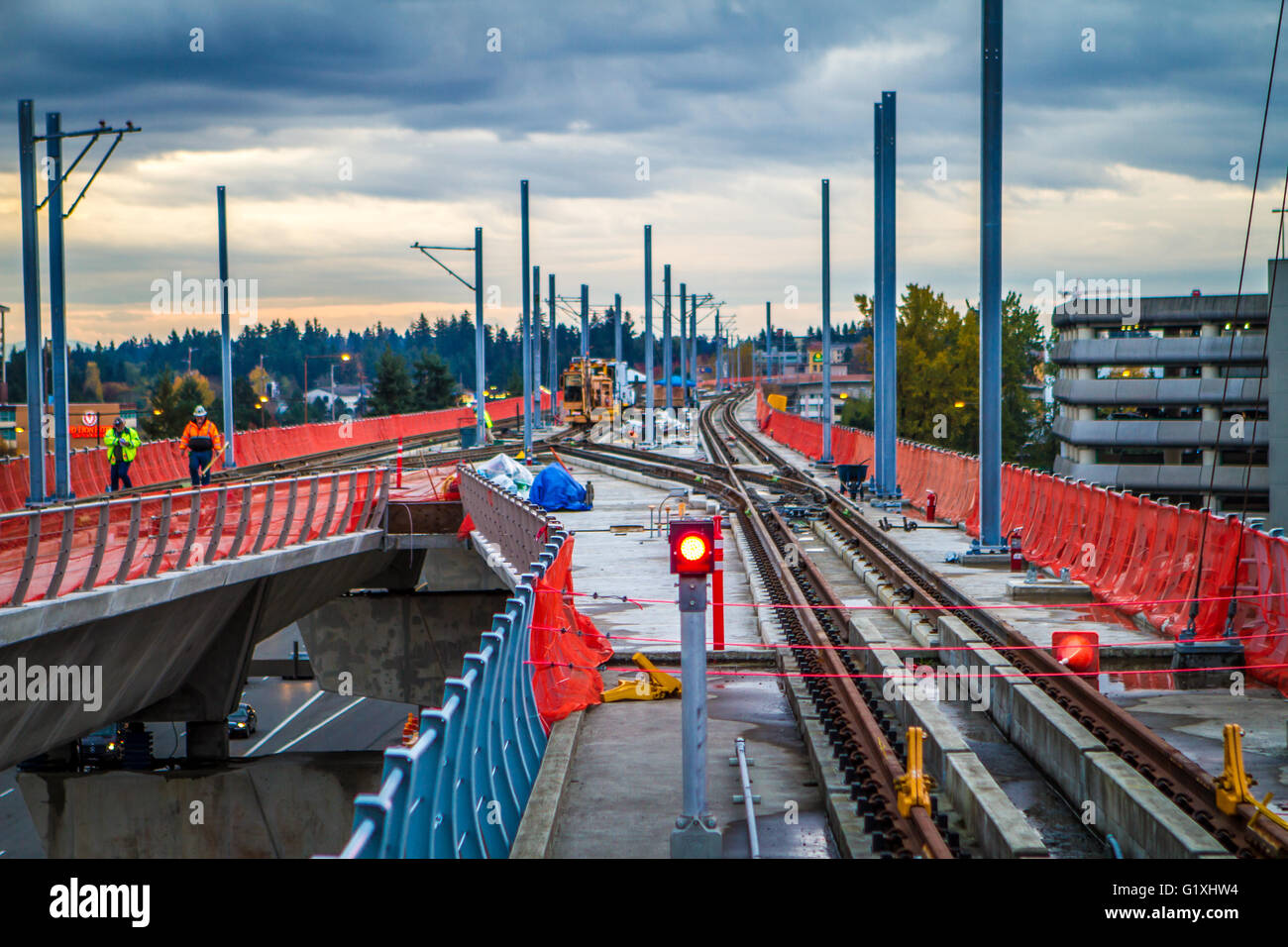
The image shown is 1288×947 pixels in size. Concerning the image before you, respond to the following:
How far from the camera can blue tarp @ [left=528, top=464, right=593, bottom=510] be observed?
35325mm

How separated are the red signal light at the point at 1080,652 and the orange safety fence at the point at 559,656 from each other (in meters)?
4.38

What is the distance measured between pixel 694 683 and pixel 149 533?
34.5 feet

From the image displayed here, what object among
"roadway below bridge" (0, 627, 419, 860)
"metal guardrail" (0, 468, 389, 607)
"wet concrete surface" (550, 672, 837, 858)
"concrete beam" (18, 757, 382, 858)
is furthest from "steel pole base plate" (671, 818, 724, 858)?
"roadway below bridge" (0, 627, 419, 860)

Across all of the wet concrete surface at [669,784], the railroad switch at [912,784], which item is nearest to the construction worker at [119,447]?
the wet concrete surface at [669,784]

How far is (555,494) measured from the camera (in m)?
35.4

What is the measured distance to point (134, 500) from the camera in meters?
16.4

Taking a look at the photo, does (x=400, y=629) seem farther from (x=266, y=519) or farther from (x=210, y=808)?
(x=266, y=519)

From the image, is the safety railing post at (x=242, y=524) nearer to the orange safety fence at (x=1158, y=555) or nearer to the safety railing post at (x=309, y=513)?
the safety railing post at (x=309, y=513)

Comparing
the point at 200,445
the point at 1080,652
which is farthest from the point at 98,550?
the point at 200,445

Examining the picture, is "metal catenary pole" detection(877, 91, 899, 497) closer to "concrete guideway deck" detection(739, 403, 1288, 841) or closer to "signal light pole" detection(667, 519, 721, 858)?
"concrete guideway deck" detection(739, 403, 1288, 841)

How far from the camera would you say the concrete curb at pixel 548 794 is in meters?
8.77

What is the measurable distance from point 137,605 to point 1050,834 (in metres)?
10.8
